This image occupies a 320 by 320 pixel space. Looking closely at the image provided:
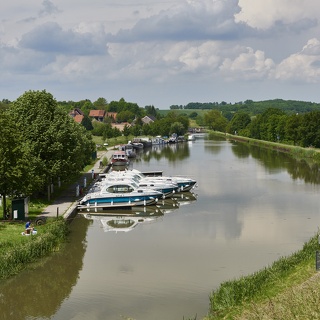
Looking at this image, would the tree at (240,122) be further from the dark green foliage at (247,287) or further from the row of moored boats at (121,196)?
the dark green foliage at (247,287)

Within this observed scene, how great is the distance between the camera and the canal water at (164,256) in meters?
18.0

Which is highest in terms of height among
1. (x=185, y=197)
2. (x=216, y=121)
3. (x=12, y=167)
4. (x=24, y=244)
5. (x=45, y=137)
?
(x=45, y=137)

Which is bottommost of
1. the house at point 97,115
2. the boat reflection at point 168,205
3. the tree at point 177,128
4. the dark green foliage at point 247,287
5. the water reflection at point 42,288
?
the water reflection at point 42,288

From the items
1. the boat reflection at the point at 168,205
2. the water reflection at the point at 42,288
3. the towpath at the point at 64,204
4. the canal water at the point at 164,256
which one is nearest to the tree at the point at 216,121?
the canal water at the point at 164,256

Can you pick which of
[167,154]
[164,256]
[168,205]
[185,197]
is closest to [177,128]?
[167,154]

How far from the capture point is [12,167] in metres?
26.8

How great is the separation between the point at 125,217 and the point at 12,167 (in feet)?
29.1

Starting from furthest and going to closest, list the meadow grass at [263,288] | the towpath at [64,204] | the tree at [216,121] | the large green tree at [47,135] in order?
the tree at [216,121] < the large green tree at [47,135] < the towpath at [64,204] < the meadow grass at [263,288]

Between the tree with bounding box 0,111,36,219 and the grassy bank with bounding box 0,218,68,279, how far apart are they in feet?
6.44

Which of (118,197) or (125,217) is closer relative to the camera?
(125,217)

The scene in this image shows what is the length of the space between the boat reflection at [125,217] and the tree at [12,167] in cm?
538

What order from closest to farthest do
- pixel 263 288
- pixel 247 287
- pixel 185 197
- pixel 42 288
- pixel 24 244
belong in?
pixel 247 287 → pixel 263 288 → pixel 42 288 → pixel 24 244 → pixel 185 197

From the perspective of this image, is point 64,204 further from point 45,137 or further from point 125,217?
point 45,137

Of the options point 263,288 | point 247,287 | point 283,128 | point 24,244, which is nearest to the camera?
point 247,287
